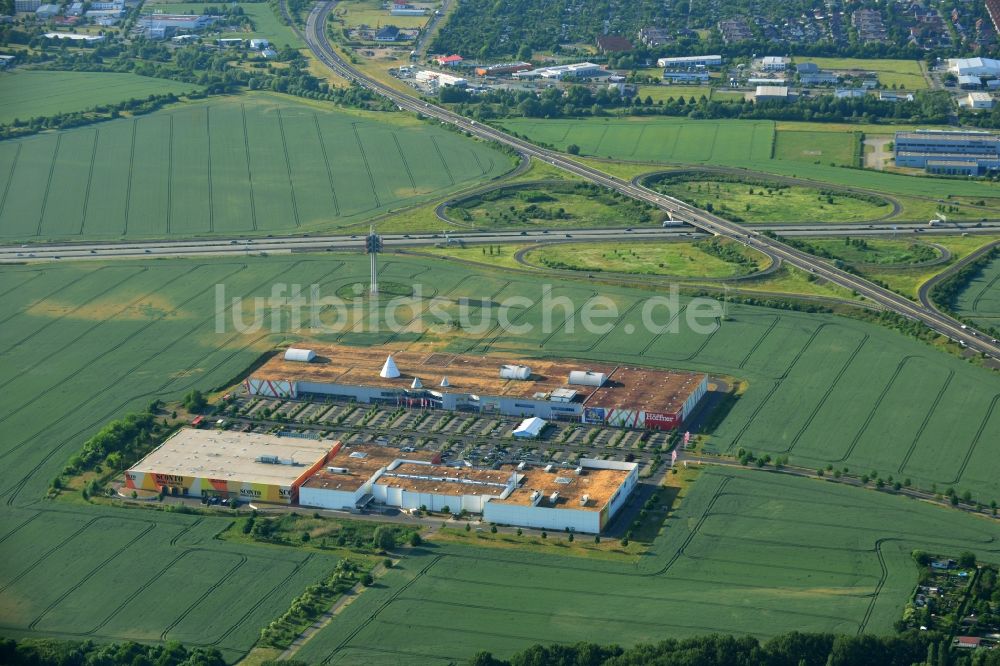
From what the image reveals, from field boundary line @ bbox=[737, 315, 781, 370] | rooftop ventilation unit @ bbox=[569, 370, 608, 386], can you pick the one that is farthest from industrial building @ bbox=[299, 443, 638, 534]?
field boundary line @ bbox=[737, 315, 781, 370]

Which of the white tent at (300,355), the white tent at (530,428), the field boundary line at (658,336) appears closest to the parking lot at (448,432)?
the white tent at (530,428)

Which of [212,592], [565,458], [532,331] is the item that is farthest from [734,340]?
[212,592]

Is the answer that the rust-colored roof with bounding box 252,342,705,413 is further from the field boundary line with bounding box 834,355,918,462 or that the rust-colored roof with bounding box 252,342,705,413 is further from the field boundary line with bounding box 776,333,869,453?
the field boundary line with bounding box 834,355,918,462

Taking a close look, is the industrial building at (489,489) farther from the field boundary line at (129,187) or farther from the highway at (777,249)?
the field boundary line at (129,187)

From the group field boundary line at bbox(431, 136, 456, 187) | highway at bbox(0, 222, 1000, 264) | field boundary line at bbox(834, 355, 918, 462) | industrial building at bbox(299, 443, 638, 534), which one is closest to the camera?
industrial building at bbox(299, 443, 638, 534)

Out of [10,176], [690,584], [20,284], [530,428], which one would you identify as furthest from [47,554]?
[10,176]
